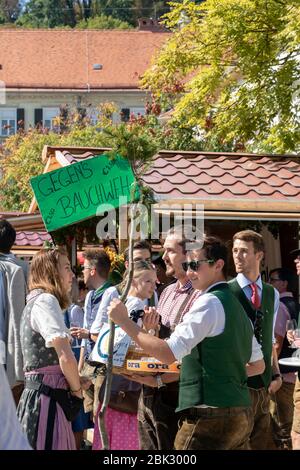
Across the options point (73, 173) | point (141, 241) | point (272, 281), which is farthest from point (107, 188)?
point (272, 281)

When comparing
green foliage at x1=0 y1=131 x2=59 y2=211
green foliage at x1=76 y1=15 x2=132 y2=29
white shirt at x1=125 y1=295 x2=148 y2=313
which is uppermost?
white shirt at x1=125 y1=295 x2=148 y2=313

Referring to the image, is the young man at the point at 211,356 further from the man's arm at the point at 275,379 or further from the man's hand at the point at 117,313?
A: the man's arm at the point at 275,379

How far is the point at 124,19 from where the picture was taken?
104688 mm

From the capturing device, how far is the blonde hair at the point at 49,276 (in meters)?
6.30

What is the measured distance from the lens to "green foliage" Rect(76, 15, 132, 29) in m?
93.9

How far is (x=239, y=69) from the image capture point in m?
16.5

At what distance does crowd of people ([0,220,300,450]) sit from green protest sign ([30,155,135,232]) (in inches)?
39.7

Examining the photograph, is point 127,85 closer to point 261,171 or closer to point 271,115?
point 271,115

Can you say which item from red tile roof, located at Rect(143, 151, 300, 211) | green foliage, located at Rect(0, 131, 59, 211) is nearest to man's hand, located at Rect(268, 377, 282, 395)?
red tile roof, located at Rect(143, 151, 300, 211)

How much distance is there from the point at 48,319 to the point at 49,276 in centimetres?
33

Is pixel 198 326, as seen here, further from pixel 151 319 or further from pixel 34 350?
pixel 34 350

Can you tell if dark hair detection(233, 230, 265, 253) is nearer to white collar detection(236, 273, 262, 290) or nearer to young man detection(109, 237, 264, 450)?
white collar detection(236, 273, 262, 290)

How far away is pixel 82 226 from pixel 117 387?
323cm

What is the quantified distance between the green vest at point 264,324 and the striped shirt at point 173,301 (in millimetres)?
329
